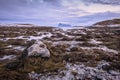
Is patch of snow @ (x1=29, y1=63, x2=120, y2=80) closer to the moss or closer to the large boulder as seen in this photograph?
the moss

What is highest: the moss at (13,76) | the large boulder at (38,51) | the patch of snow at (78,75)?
the large boulder at (38,51)

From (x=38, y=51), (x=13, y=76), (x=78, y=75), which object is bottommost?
(x=78, y=75)

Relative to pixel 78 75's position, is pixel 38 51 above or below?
above

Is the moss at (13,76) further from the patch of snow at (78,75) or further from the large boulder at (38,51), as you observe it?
the large boulder at (38,51)

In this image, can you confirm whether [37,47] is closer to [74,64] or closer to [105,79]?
[74,64]

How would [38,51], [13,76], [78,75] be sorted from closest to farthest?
[13,76]
[78,75]
[38,51]

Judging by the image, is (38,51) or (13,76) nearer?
(13,76)

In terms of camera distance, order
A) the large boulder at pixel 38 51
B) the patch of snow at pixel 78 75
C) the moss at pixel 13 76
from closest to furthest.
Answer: the moss at pixel 13 76
the patch of snow at pixel 78 75
the large boulder at pixel 38 51

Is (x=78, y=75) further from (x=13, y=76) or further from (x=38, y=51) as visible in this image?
(x=13, y=76)

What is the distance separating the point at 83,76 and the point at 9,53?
1050cm

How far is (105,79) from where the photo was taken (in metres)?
11.3

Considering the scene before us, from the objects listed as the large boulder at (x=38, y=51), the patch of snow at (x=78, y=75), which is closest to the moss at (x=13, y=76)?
the patch of snow at (x=78, y=75)

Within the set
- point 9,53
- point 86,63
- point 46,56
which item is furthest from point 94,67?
point 9,53

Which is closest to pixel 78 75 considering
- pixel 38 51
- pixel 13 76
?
pixel 38 51
